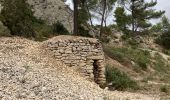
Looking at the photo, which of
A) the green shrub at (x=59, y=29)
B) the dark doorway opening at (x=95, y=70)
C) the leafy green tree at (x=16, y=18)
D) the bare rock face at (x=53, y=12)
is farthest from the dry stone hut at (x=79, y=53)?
the bare rock face at (x=53, y=12)

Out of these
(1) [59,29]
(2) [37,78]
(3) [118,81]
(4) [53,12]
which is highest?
(4) [53,12]

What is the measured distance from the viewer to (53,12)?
41.1 meters

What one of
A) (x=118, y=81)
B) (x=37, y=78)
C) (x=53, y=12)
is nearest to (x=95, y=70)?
(x=118, y=81)

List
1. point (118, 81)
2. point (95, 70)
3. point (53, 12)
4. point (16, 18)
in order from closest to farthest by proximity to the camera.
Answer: point (95, 70) < point (118, 81) < point (16, 18) < point (53, 12)

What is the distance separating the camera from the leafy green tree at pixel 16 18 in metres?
25.7

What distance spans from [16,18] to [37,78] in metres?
10.4

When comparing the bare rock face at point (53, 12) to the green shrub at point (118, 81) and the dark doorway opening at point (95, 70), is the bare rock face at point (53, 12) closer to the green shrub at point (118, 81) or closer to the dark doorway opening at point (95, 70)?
the green shrub at point (118, 81)

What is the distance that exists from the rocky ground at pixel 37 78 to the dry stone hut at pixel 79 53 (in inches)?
15.9

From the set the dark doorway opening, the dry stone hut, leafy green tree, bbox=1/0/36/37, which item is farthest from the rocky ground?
leafy green tree, bbox=1/0/36/37

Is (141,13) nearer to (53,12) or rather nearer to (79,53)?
(53,12)

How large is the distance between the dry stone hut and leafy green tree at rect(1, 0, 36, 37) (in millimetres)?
5591

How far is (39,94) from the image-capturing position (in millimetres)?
14328

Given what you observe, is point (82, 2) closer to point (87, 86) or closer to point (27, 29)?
point (27, 29)

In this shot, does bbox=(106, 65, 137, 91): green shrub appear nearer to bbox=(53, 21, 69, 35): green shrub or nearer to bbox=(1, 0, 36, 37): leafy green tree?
bbox=(1, 0, 36, 37): leafy green tree
